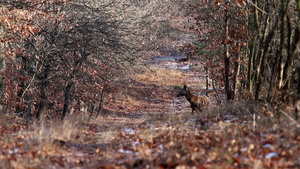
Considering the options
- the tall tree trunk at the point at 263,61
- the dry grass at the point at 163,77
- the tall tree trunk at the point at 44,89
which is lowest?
the dry grass at the point at 163,77

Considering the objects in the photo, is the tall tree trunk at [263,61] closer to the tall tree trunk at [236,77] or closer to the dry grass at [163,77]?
the tall tree trunk at [236,77]

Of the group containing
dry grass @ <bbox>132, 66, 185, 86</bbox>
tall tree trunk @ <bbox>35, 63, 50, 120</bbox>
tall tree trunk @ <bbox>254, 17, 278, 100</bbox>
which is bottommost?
dry grass @ <bbox>132, 66, 185, 86</bbox>

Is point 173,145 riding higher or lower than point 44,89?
higher

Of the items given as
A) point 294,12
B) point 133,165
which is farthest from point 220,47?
point 133,165

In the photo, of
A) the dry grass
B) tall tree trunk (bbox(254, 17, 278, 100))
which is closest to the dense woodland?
tall tree trunk (bbox(254, 17, 278, 100))

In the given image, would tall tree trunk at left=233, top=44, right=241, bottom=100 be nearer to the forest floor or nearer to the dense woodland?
the dense woodland

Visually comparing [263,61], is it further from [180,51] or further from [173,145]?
[180,51]

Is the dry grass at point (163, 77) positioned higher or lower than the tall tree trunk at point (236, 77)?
lower

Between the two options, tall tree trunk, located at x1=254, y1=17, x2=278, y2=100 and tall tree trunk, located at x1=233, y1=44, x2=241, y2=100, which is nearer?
tall tree trunk, located at x1=254, y1=17, x2=278, y2=100

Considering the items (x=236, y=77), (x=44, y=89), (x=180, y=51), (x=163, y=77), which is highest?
(x=180, y=51)

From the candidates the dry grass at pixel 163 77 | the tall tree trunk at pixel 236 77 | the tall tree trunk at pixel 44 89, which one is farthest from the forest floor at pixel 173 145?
the dry grass at pixel 163 77

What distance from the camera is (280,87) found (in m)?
11.3

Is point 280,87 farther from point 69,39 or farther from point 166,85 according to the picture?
point 166,85

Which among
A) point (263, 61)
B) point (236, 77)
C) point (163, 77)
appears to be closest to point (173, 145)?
point (263, 61)
